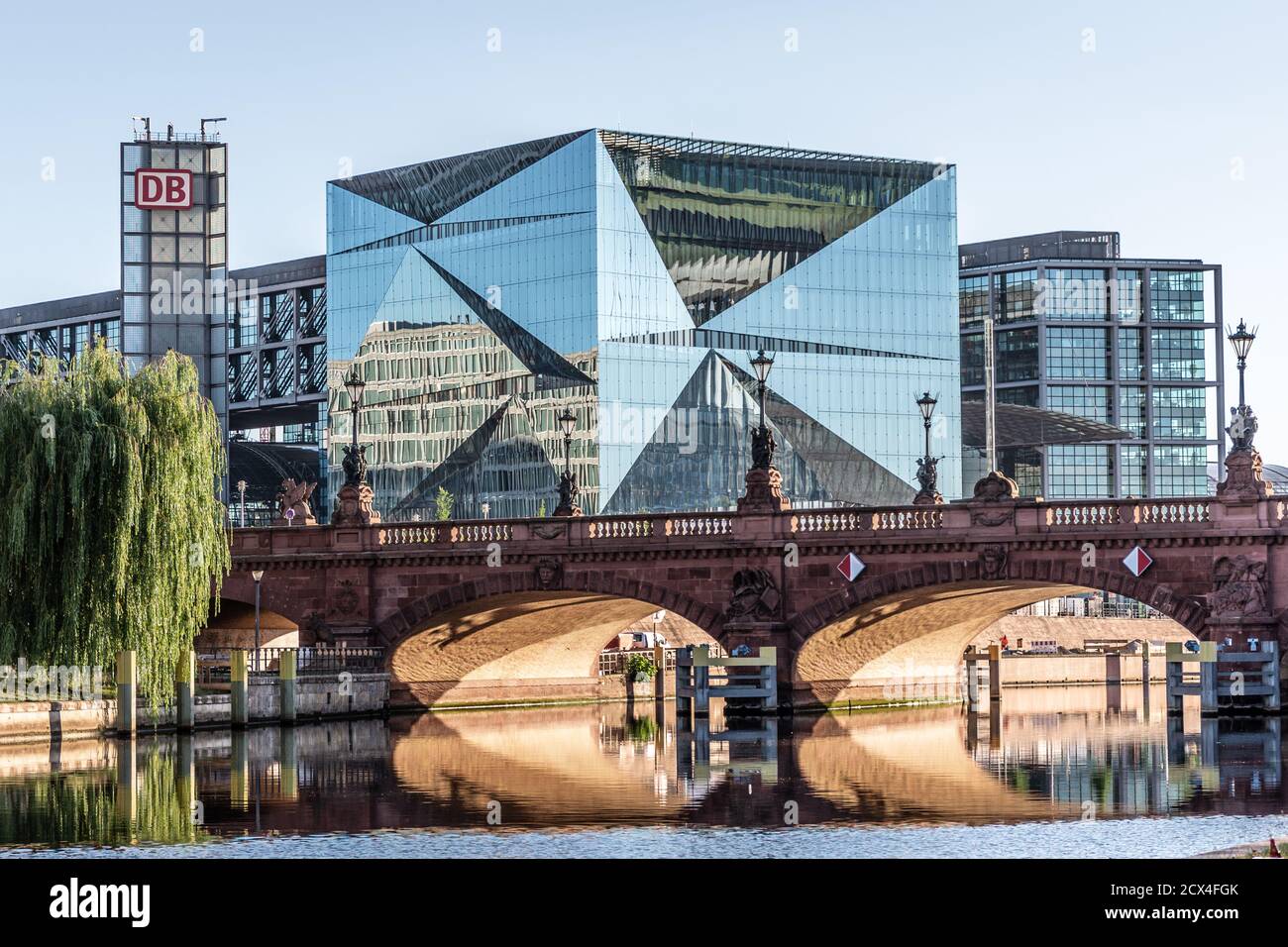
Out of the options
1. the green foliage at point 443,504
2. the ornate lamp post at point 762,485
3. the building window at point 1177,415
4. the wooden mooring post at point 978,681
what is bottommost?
the wooden mooring post at point 978,681

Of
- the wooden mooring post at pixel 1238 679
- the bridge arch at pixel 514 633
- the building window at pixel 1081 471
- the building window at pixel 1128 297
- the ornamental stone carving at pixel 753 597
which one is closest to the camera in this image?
the wooden mooring post at pixel 1238 679

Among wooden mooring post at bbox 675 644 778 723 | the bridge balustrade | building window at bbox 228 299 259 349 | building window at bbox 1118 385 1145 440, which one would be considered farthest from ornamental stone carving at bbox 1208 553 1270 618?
building window at bbox 1118 385 1145 440

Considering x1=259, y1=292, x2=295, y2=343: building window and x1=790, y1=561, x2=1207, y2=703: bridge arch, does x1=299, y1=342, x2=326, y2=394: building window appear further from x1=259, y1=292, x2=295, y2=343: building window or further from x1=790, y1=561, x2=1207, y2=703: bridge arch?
x1=790, y1=561, x2=1207, y2=703: bridge arch

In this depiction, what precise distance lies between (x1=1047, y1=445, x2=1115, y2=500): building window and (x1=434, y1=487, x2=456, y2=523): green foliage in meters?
55.5

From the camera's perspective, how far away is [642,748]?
57594mm

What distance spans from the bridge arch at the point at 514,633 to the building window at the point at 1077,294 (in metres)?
100.0

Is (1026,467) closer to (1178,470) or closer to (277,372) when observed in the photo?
(1178,470)

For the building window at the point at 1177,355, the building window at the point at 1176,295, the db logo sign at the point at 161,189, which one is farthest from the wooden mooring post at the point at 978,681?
the building window at the point at 1176,295

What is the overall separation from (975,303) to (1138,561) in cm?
12418

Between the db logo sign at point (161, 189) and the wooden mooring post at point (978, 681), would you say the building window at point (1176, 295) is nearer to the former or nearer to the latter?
the db logo sign at point (161, 189)

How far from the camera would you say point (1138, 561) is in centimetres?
6425

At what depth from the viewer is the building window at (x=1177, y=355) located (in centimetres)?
18512

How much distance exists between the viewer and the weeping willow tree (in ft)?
180
